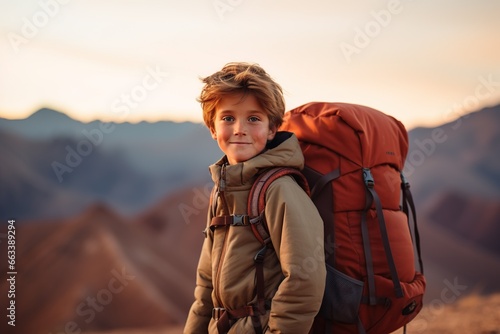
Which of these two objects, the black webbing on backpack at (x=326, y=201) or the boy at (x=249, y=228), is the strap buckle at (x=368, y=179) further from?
the boy at (x=249, y=228)

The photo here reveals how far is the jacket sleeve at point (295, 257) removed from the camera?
2.26 m

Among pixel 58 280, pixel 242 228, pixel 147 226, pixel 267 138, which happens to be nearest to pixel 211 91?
pixel 267 138

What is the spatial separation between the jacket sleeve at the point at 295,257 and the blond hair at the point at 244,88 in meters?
0.39

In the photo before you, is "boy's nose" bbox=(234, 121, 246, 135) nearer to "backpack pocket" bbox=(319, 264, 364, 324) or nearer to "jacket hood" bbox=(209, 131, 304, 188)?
"jacket hood" bbox=(209, 131, 304, 188)

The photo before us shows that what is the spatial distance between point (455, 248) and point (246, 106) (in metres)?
19.5

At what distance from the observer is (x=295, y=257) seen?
7.48 ft

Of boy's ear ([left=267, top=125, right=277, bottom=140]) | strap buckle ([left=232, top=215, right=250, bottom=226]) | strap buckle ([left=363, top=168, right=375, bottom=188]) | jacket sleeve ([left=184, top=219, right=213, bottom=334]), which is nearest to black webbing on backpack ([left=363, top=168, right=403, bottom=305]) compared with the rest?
strap buckle ([left=363, top=168, right=375, bottom=188])

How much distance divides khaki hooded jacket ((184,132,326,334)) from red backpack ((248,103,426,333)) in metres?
0.07

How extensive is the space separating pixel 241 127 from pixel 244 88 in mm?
187

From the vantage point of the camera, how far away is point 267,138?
2.64 meters

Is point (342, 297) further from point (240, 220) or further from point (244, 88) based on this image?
point (244, 88)

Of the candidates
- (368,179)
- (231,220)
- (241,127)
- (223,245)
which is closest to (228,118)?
(241,127)

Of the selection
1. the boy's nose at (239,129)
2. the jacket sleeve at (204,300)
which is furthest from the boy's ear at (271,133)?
the jacket sleeve at (204,300)

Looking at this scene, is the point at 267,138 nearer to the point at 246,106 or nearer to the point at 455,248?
the point at 246,106
